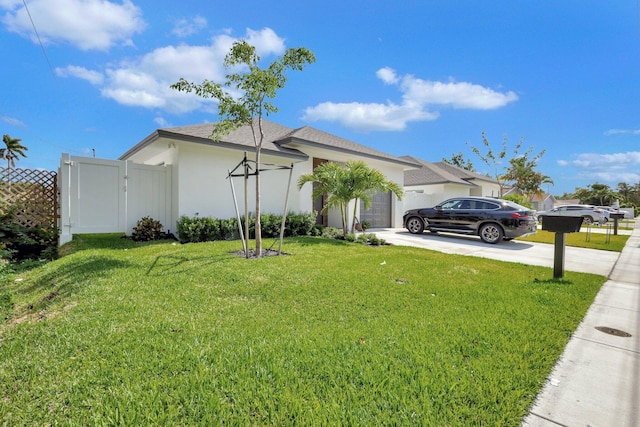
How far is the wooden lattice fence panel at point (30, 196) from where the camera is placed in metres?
7.73

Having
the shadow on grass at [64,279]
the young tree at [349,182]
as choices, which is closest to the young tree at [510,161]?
the young tree at [349,182]

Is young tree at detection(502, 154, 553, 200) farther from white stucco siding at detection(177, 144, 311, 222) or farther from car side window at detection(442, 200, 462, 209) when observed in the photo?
white stucco siding at detection(177, 144, 311, 222)

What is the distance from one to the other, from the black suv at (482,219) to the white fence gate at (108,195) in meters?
10.2

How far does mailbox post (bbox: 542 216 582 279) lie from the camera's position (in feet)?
16.3

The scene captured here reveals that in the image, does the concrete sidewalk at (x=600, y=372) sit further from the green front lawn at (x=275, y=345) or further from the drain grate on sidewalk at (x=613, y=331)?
the green front lawn at (x=275, y=345)

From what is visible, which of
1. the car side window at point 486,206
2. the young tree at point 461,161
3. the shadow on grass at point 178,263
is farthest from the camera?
the young tree at point 461,161

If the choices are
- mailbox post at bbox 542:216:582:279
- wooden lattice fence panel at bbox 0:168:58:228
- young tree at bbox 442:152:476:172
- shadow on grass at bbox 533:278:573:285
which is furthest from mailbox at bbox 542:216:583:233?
young tree at bbox 442:152:476:172

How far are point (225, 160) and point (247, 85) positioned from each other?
4.15m

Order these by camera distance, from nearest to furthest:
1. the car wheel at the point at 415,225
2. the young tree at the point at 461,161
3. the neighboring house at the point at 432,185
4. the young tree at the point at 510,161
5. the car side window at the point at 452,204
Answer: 1. the car side window at the point at 452,204
2. the car wheel at the point at 415,225
3. the neighboring house at the point at 432,185
4. the young tree at the point at 510,161
5. the young tree at the point at 461,161

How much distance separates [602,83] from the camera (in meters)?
14.1

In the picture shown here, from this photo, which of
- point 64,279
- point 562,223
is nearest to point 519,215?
point 562,223

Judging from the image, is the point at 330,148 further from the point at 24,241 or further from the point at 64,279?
the point at 24,241

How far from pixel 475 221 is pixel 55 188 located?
13.7 metres

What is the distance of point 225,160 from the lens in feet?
32.7
